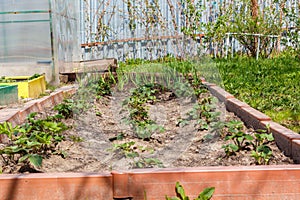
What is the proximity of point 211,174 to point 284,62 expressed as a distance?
690cm

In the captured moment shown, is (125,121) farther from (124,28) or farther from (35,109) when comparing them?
(124,28)

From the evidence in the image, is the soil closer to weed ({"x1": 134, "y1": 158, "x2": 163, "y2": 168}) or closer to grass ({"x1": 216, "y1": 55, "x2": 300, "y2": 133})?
weed ({"x1": 134, "y1": 158, "x2": 163, "y2": 168})

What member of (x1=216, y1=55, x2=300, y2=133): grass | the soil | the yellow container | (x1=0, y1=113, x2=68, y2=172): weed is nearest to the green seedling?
the soil

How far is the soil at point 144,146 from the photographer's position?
2.66 metres

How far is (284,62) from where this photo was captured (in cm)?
870

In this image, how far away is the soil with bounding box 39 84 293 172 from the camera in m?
2.66

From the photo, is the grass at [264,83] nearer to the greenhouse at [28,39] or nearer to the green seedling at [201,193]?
the greenhouse at [28,39]

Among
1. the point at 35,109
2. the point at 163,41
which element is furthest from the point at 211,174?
the point at 163,41

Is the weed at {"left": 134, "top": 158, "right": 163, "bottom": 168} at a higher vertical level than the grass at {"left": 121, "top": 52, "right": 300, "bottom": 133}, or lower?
higher

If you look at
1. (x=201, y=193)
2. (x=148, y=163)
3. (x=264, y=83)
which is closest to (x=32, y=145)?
(x=148, y=163)

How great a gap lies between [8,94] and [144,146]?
1.96m

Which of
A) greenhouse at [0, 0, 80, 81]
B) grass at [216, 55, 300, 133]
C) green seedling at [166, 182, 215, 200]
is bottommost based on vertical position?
grass at [216, 55, 300, 133]

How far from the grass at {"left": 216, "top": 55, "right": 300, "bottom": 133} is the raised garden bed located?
84.2 inches

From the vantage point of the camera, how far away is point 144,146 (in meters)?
3.14
